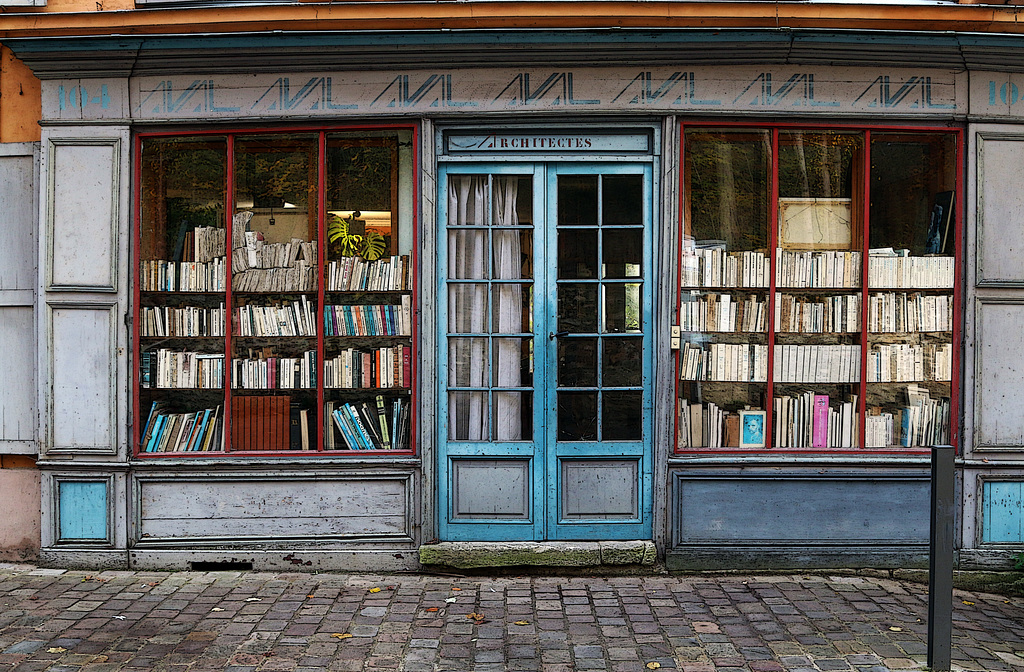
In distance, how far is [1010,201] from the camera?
574 centimetres

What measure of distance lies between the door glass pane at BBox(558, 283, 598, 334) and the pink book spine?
71.0 inches

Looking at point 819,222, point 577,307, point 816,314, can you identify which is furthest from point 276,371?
point 819,222

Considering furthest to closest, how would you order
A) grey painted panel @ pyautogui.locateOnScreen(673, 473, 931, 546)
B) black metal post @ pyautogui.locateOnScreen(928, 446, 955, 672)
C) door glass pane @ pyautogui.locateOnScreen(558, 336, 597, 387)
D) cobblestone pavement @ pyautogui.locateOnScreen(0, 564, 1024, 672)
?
door glass pane @ pyautogui.locateOnScreen(558, 336, 597, 387)
grey painted panel @ pyautogui.locateOnScreen(673, 473, 931, 546)
cobblestone pavement @ pyautogui.locateOnScreen(0, 564, 1024, 672)
black metal post @ pyautogui.locateOnScreen(928, 446, 955, 672)

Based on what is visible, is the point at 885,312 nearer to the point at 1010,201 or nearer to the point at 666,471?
the point at 1010,201

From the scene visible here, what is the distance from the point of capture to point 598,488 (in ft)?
19.1

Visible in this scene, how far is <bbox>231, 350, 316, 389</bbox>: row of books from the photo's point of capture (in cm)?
598

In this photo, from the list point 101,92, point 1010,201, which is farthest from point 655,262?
point 101,92

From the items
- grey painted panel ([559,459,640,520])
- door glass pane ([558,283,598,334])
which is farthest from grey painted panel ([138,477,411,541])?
door glass pane ([558,283,598,334])

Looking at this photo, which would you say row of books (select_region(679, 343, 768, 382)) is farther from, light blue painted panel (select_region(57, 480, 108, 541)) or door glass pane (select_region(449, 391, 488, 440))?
light blue painted panel (select_region(57, 480, 108, 541))

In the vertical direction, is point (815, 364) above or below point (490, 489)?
above

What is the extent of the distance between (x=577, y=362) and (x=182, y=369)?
3011 millimetres

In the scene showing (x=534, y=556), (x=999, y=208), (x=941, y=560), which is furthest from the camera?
(x=999, y=208)

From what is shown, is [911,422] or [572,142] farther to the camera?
[911,422]

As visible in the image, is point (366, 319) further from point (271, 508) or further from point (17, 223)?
point (17, 223)
